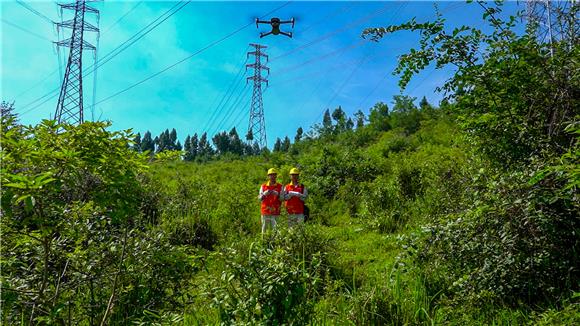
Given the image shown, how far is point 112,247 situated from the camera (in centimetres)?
372

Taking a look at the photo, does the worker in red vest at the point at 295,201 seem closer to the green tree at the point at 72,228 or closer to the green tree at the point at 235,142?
the green tree at the point at 72,228

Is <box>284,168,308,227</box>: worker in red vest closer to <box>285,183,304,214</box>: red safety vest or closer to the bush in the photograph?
<box>285,183,304,214</box>: red safety vest

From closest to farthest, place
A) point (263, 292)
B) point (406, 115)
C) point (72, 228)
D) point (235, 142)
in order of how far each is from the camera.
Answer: point (263, 292) < point (72, 228) < point (406, 115) < point (235, 142)

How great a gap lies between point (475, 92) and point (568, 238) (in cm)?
164

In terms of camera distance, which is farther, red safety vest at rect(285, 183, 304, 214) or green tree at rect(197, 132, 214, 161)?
green tree at rect(197, 132, 214, 161)

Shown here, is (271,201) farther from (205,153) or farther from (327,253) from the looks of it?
(205,153)

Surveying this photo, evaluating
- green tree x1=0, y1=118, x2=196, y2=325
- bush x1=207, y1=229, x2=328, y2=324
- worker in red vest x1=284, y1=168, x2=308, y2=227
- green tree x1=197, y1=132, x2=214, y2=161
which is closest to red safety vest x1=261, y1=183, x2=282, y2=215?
worker in red vest x1=284, y1=168, x2=308, y2=227

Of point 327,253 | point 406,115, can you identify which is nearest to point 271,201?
point 327,253

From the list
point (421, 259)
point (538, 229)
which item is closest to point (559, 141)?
point (538, 229)

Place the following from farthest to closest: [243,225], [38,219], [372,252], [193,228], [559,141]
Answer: [243,225] < [193,228] < [372,252] < [559,141] < [38,219]

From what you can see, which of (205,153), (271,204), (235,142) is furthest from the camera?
(235,142)

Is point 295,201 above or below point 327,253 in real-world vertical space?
above

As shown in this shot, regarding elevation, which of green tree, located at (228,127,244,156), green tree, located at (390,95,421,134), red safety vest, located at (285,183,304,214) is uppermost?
green tree, located at (228,127,244,156)

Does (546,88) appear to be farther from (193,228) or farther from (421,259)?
(193,228)
